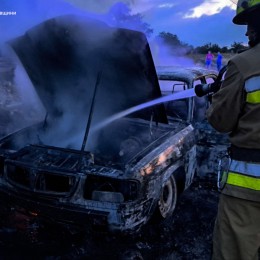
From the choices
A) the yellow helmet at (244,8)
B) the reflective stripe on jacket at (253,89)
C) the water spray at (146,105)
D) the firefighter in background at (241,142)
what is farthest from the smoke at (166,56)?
the reflective stripe on jacket at (253,89)

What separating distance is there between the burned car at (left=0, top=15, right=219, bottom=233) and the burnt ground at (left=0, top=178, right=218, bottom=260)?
26 cm

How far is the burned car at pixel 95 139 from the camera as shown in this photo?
3.38 meters

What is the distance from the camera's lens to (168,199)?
13.7 ft

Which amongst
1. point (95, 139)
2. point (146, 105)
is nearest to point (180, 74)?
point (146, 105)

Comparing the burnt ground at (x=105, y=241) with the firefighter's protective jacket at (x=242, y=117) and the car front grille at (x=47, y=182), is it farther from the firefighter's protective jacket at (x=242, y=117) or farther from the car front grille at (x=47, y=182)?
the firefighter's protective jacket at (x=242, y=117)

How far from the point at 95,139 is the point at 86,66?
3.65 feet

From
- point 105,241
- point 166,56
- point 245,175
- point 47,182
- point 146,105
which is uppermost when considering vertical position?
point 166,56

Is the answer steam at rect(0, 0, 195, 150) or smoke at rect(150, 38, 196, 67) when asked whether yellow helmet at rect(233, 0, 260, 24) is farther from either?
smoke at rect(150, 38, 196, 67)

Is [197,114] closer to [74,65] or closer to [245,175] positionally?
[74,65]

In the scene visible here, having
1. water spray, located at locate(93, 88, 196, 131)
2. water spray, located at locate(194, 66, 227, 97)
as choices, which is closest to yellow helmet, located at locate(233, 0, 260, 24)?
water spray, located at locate(194, 66, 227, 97)

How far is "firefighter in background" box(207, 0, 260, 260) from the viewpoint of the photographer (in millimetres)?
2256

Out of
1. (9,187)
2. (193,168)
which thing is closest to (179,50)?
(193,168)

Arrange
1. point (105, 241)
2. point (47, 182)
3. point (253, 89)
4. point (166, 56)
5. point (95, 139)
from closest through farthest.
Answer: point (253, 89)
point (47, 182)
point (105, 241)
point (95, 139)
point (166, 56)

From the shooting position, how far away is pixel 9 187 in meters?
3.75
